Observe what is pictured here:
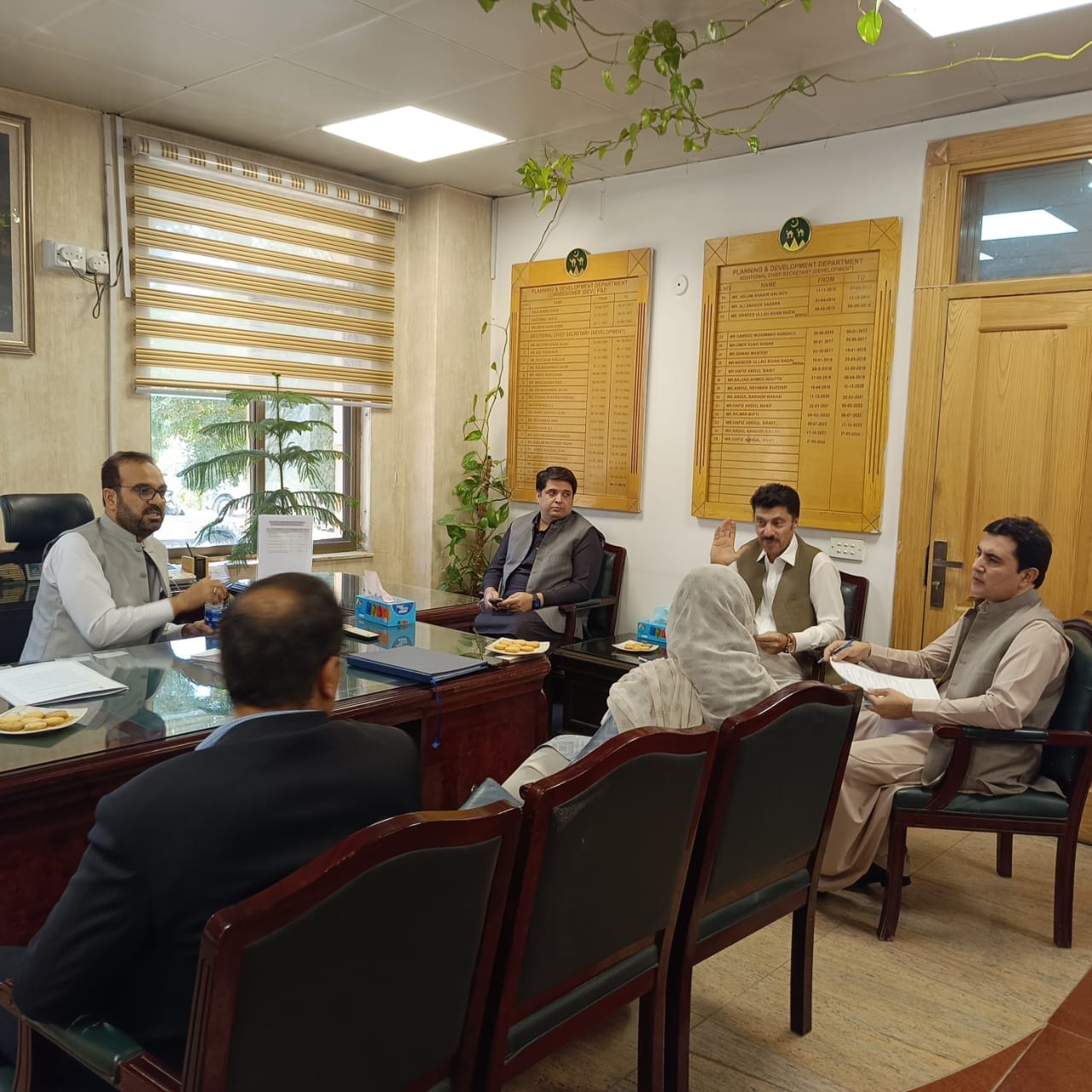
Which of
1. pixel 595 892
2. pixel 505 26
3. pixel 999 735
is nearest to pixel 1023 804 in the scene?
pixel 999 735

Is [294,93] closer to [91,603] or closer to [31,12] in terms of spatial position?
[31,12]

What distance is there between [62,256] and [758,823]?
3706 millimetres

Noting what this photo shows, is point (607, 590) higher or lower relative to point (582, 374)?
lower

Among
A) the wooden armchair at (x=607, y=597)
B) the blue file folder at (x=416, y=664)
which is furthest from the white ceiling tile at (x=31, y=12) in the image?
the wooden armchair at (x=607, y=597)

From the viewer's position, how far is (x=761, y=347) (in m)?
4.43

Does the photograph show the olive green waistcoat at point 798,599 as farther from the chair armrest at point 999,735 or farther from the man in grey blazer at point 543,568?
the man in grey blazer at point 543,568

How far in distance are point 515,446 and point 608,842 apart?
13.1 feet

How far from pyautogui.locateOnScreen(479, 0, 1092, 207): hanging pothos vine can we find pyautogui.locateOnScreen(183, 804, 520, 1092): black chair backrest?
2.42 metres

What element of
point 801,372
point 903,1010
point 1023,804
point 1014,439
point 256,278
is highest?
point 256,278

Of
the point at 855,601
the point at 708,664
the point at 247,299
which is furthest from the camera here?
the point at 247,299

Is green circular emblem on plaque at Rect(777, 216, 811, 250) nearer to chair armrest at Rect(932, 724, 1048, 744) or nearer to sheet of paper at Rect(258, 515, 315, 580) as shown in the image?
chair armrest at Rect(932, 724, 1048, 744)

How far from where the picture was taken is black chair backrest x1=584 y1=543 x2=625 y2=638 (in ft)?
15.7

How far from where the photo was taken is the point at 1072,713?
2789 mm

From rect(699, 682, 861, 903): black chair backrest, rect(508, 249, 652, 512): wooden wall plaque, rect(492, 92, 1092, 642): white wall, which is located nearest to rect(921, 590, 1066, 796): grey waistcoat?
rect(699, 682, 861, 903): black chair backrest
